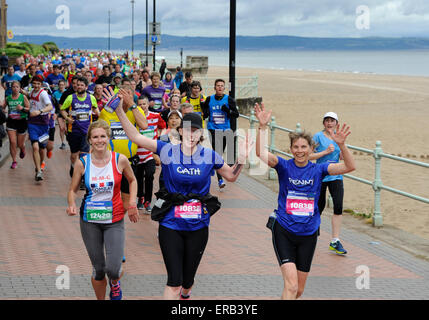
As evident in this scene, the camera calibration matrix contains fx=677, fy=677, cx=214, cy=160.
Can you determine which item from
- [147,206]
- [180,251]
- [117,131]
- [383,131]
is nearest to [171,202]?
[180,251]

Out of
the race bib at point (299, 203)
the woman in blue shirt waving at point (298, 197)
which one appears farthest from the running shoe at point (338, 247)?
the race bib at point (299, 203)

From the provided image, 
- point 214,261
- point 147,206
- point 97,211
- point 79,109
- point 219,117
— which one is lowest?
point 214,261

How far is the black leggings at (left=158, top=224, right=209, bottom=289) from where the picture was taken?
5.39m

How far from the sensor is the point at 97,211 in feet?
19.3

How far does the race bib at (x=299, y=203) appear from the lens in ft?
19.2

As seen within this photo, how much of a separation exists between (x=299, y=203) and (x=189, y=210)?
1029 mm

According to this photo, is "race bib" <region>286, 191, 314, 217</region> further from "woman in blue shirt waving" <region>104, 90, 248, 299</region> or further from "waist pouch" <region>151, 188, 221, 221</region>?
"waist pouch" <region>151, 188, 221, 221</region>

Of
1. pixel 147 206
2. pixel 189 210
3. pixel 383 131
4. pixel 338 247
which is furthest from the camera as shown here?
pixel 383 131

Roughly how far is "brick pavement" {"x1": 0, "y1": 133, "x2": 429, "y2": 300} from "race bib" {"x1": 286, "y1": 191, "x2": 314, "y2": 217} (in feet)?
4.61

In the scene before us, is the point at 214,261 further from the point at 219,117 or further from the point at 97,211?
the point at 219,117

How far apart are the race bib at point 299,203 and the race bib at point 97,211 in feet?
5.16

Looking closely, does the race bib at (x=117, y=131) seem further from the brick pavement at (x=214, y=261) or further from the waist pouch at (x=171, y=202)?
the waist pouch at (x=171, y=202)

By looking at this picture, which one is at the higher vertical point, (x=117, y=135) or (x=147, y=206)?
(x=117, y=135)

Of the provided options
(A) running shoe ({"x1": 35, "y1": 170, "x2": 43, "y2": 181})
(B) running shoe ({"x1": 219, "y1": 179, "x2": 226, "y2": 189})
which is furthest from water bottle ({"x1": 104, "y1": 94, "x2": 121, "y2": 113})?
(A) running shoe ({"x1": 35, "y1": 170, "x2": 43, "y2": 181})
